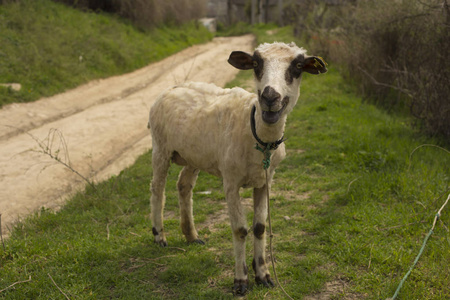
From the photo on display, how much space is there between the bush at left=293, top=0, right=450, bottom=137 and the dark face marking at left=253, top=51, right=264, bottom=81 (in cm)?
443

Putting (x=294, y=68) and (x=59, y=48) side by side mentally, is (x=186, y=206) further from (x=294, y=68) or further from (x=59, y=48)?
(x=59, y=48)

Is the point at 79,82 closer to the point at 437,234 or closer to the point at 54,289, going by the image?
→ the point at 54,289

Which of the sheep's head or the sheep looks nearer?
the sheep's head

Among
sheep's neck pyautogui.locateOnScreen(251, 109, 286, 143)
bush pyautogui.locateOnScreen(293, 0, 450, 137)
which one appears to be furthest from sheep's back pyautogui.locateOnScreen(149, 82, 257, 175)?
bush pyautogui.locateOnScreen(293, 0, 450, 137)

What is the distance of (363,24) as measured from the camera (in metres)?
10.4

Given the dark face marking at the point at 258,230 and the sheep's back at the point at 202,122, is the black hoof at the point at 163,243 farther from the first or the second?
the dark face marking at the point at 258,230

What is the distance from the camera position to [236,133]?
375cm

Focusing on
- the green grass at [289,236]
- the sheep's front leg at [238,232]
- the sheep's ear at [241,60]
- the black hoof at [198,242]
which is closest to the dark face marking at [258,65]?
the sheep's ear at [241,60]

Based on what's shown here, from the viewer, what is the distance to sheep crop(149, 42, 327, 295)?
3221mm

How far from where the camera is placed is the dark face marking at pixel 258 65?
3245 mm

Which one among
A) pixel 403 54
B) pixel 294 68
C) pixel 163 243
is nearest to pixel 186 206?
pixel 163 243

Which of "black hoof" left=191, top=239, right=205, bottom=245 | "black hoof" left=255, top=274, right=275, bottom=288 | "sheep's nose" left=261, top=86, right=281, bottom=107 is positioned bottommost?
"black hoof" left=191, top=239, right=205, bottom=245

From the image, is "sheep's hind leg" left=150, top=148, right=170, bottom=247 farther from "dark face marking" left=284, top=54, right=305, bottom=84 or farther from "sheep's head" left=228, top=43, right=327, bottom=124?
"dark face marking" left=284, top=54, right=305, bottom=84

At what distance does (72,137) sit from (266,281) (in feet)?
20.5
